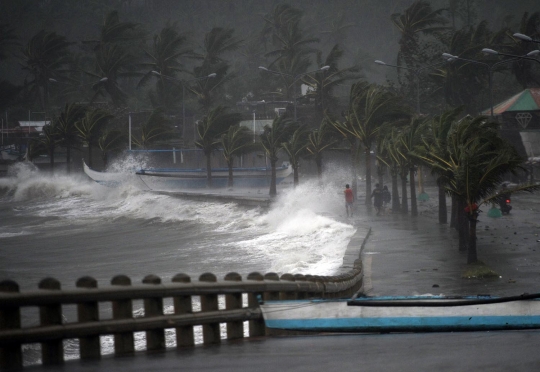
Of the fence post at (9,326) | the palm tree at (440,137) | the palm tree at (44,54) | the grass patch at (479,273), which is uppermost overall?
the palm tree at (44,54)

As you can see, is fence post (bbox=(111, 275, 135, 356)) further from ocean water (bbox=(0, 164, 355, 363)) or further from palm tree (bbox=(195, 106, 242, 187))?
palm tree (bbox=(195, 106, 242, 187))

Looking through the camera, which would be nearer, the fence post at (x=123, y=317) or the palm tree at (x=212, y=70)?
the fence post at (x=123, y=317)

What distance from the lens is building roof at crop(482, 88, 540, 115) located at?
58.9 meters

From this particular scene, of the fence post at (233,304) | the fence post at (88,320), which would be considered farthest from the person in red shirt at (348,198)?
the fence post at (88,320)

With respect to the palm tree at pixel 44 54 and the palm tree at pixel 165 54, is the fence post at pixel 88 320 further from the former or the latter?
the palm tree at pixel 44 54

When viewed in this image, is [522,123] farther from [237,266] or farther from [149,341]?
[149,341]

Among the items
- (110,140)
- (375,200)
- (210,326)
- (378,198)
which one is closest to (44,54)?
(110,140)

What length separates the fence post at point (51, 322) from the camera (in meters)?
5.71

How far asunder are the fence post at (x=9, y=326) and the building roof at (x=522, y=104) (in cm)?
5646

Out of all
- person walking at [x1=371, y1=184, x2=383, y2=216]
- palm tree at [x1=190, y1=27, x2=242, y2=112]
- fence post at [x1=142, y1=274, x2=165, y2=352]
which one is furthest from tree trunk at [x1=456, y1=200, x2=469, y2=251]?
palm tree at [x1=190, y1=27, x2=242, y2=112]

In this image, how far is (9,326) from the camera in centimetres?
545

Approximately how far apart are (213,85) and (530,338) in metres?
69.3

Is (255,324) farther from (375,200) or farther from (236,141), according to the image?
(236,141)

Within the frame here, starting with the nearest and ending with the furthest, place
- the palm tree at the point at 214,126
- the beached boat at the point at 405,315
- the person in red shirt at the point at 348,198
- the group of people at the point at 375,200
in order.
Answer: the beached boat at the point at 405,315 → the person in red shirt at the point at 348,198 → the group of people at the point at 375,200 → the palm tree at the point at 214,126
